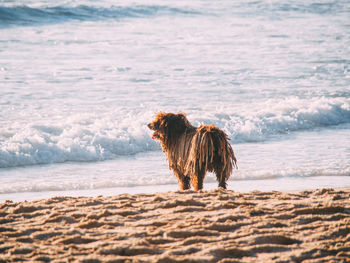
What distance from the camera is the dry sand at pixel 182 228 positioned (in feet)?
11.7

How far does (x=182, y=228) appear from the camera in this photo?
4039 millimetres

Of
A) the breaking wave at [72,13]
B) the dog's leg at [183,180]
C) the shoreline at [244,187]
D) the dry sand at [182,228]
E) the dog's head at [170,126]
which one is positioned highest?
the breaking wave at [72,13]

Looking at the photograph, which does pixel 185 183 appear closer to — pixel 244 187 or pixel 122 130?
pixel 244 187

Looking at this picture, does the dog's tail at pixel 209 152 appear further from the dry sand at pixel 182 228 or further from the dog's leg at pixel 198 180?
the dry sand at pixel 182 228

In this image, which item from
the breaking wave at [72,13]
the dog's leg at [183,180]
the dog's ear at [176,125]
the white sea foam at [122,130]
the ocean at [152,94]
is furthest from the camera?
the breaking wave at [72,13]

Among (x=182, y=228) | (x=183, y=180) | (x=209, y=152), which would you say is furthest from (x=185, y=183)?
(x=182, y=228)

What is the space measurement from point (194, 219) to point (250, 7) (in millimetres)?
25232

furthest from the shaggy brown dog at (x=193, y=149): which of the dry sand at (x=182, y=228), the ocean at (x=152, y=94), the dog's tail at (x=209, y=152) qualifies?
the ocean at (x=152, y=94)

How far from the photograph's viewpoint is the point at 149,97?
38.8ft

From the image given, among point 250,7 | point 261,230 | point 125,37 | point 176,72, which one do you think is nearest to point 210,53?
point 176,72

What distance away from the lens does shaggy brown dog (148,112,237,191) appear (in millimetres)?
5238

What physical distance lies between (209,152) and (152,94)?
7036 mm

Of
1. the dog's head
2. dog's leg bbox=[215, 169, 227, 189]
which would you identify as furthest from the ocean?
the dog's head

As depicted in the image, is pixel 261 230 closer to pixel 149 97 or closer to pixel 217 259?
pixel 217 259
